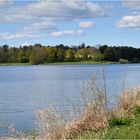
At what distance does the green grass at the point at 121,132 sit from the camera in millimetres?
10203

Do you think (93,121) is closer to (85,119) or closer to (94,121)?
(94,121)

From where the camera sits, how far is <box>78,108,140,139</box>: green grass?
1020 cm

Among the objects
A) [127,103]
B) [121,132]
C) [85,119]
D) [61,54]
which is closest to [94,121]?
[85,119]

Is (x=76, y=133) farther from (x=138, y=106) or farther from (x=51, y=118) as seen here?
(x=138, y=106)

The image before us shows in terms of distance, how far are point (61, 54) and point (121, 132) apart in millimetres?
109704

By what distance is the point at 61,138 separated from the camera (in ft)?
36.4

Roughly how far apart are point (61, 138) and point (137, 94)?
5733 mm

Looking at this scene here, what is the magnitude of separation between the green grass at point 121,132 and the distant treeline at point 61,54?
9644 cm

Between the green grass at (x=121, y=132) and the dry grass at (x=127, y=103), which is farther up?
the dry grass at (x=127, y=103)

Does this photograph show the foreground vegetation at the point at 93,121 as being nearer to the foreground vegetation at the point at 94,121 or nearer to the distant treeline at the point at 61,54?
the foreground vegetation at the point at 94,121

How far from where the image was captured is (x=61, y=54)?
120250 mm

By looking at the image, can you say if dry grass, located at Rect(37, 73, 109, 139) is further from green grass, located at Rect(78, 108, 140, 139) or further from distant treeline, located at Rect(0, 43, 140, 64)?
distant treeline, located at Rect(0, 43, 140, 64)

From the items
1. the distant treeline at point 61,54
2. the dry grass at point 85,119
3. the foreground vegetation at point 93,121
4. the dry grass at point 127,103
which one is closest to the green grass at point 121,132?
the foreground vegetation at point 93,121

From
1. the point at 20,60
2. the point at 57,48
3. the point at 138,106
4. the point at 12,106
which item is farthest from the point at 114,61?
the point at 138,106
